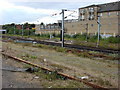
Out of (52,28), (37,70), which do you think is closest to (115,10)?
(52,28)

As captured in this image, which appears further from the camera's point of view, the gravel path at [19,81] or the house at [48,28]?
the house at [48,28]

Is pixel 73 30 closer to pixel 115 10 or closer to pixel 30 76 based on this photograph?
pixel 115 10

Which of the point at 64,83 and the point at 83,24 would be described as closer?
the point at 64,83

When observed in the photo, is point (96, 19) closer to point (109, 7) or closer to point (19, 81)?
point (109, 7)

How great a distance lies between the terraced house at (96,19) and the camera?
1945 inches

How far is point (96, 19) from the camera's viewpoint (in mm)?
57812

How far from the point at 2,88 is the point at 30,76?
1733mm

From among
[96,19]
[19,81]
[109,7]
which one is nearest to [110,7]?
[109,7]

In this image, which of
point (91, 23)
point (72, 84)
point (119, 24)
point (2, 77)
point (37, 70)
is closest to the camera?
point (72, 84)

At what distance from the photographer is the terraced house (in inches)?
1945

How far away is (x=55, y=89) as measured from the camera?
552 centimetres

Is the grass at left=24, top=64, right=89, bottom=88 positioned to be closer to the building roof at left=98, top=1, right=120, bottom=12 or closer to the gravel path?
the gravel path

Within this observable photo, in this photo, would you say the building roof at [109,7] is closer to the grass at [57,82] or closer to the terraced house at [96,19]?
the terraced house at [96,19]

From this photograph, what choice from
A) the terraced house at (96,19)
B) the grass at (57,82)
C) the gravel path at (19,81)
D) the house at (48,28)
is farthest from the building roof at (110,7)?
the gravel path at (19,81)
